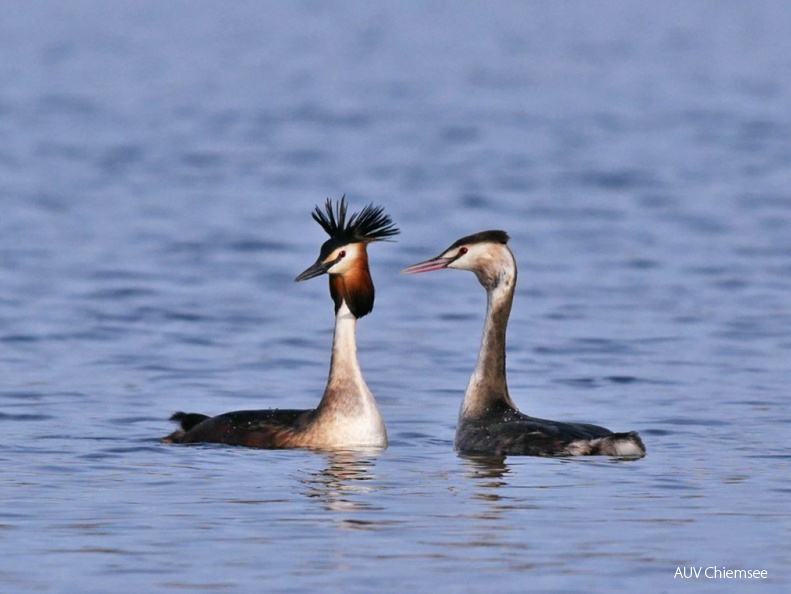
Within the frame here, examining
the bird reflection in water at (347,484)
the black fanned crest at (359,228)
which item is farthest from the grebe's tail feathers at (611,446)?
the black fanned crest at (359,228)

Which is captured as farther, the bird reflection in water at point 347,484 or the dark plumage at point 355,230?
the dark plumage at point 355,230

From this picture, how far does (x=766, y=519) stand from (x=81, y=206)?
788 inches

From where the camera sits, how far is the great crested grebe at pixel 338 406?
12961mm

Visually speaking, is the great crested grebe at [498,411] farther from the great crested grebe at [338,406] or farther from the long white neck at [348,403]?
the long white neck at [348,403]

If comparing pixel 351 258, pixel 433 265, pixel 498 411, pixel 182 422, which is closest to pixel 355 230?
pixel 351 258

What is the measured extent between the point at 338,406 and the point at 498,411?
46.0 inches

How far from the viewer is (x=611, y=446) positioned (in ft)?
40.2

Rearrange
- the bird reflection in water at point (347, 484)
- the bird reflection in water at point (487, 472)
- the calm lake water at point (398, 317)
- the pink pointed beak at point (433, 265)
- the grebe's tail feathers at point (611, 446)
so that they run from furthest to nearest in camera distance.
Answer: the pink pointed beak at point (433, 265)
the grebe's tail feathers at point (611, 446)
the bird reflection in water at point (487, 472)
the bird reflection in water at point (347, 484)
the calm lake water at point (398, 317)

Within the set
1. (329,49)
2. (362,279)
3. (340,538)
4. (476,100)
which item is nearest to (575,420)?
(362,279)

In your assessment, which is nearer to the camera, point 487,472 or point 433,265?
point 487,472

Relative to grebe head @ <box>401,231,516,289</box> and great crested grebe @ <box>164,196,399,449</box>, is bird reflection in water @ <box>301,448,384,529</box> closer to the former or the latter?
great crested grebe @ <box>164,196,399,449</box>

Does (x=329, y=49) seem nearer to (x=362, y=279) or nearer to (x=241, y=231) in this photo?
(x=241, y=231)

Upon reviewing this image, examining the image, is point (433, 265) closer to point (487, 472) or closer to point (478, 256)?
point (478, 256)

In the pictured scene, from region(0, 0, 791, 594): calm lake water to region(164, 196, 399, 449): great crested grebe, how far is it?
0.26 metres
